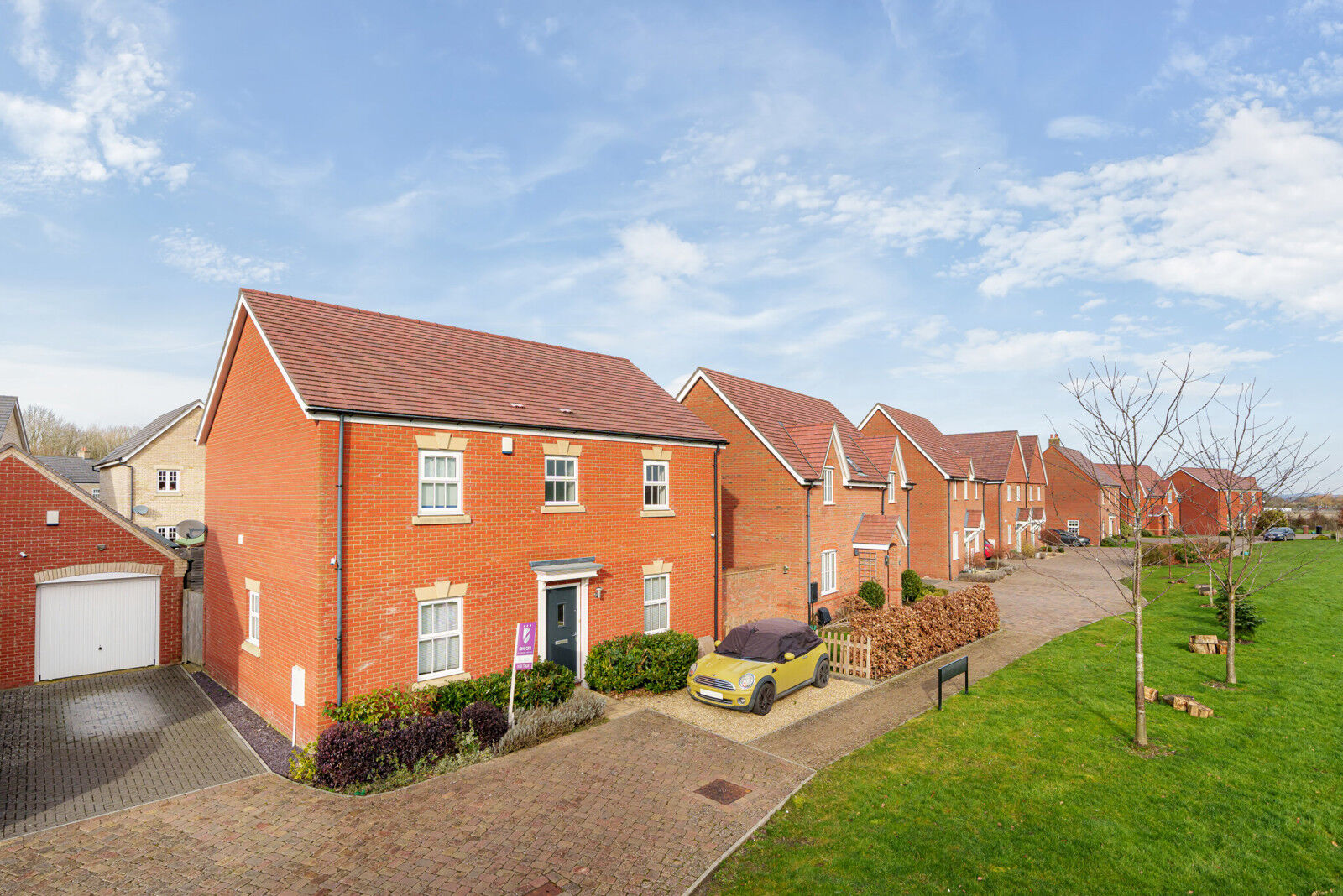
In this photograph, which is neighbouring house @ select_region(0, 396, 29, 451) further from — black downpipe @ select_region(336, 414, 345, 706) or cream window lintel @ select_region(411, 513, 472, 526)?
cream window lintel @ select_region(411, 513, 472, 526)

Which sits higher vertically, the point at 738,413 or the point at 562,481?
the point at 738,413

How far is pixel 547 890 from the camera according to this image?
295 inches

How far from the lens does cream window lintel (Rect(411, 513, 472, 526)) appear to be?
494 inches

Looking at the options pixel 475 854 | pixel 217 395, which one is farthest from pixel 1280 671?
pixel 217 395

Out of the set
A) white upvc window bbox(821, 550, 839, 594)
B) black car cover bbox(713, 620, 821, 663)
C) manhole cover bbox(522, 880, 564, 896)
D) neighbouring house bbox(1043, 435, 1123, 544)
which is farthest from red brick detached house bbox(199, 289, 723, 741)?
neighbouring house bbox(1043, 435, 1123, 544)

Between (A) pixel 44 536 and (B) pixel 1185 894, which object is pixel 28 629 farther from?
(B) pixel 1185 894

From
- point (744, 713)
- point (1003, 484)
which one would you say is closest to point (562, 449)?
point (744, 713)

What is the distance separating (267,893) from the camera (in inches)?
295

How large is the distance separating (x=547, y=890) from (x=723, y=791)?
11.5 ft

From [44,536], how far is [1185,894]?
2491 centimetres

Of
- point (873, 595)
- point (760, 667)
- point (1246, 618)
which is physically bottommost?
point (873, 595)

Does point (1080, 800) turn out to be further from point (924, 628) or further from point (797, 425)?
point (797, 425)

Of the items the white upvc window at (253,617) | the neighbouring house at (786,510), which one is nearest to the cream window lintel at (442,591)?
the white upvc window at (253,617)

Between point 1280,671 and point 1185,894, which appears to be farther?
point 1280,671
